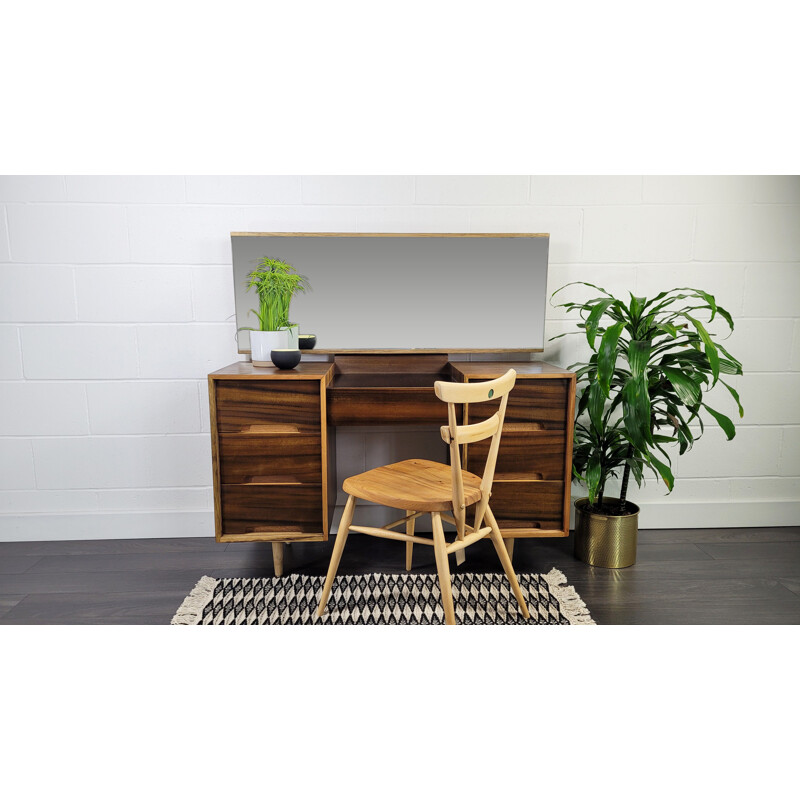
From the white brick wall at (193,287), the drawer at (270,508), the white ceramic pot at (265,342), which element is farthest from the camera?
the white brick wall at (193,287)

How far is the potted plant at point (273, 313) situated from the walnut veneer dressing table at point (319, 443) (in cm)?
12

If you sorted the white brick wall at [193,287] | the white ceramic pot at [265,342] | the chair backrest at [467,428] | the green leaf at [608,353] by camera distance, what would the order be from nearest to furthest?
the chair backrest at [467,428] < the green leaf at [608,353] < the white ceramic pot at [265,342] < the white brick wall at [193,287]

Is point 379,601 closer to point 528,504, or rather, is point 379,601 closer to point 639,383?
point 528,504

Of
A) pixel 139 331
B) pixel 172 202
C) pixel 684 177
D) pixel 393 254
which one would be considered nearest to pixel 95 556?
pixel 139 331

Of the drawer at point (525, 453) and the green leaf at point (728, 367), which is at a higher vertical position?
the green leaf at point (728, 367)

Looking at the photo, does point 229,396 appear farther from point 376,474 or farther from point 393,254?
point 393,254

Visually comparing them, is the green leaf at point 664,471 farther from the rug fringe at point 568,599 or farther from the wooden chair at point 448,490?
the wooden chair at point 448,490

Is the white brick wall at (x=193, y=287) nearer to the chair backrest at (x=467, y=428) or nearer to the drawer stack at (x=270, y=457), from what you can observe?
the drawer stack at (x=270, y=457)

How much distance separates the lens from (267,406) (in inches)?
92.4

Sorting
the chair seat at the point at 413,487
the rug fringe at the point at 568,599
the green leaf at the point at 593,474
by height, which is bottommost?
the rug fringe at the point at 568,599

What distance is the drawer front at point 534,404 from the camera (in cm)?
240

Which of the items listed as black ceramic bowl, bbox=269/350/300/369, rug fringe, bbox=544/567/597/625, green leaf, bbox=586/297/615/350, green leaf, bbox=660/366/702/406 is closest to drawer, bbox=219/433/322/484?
black ceramic bowl, bbox=269/350/300/369

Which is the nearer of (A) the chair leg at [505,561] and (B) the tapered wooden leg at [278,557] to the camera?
(A) the chair leg at [505,561]

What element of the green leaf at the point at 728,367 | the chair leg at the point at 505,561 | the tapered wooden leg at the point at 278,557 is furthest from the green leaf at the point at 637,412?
the tapered wooden leg at the point at 278,557
